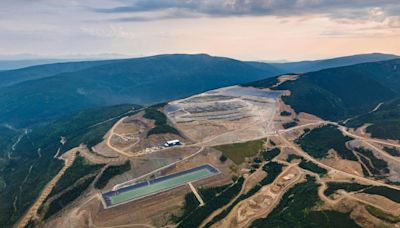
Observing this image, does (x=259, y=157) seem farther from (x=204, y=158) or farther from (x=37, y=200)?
(x=37, y=200)

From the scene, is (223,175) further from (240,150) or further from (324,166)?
(324,166)

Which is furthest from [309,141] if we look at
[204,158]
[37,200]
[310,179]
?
[37,200]

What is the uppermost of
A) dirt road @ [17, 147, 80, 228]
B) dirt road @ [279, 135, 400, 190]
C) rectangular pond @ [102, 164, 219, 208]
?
dirt road @ [279, 135, 400, 190]

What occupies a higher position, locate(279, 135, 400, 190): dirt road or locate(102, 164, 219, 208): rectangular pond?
locate(279, 135, 400, 190): dirt road

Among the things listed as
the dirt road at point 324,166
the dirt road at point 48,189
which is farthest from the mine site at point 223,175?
the dirt road at point 48,189

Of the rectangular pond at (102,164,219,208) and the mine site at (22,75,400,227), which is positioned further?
the rectangular pond at (102,164,219,208)

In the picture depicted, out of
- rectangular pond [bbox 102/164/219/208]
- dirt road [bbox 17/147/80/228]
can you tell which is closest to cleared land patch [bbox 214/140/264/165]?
rectangular pond [bbox 102/164/219/208]

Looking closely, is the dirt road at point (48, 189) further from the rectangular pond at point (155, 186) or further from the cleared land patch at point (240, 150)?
the cleared land patch at point (240, 150)

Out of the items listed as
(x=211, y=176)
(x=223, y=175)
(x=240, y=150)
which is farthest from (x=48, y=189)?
(x=240, y=150)

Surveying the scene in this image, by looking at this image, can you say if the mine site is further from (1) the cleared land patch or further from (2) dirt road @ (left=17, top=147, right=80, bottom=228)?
(2) dirt road @ (left=17, top=147, right=80, bottom=228)
